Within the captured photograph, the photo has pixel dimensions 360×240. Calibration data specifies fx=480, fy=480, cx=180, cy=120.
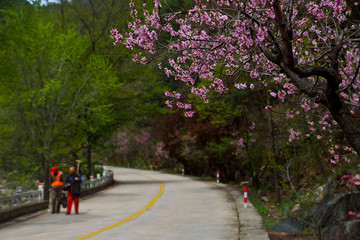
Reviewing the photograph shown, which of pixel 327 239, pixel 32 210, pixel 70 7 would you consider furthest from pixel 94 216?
pixel 70 7

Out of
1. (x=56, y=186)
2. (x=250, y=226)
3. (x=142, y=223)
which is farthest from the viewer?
(x=56, y=186)

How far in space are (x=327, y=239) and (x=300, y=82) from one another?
745 cm

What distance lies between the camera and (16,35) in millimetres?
19953

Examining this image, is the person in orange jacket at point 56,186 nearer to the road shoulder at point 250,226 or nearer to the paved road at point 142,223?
the paved road at point 142,223

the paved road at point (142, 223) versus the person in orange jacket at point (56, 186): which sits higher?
the person in orange jacket at point (56, 186)

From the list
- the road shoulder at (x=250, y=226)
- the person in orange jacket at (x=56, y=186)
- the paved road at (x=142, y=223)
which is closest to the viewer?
the road shoulder at (x=250, y=226)

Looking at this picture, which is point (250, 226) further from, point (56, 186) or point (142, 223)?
point (56, 186)

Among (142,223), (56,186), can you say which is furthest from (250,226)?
(56,186)

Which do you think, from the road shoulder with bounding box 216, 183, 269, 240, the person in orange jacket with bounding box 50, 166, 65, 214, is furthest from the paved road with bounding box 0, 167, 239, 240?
the person in orange jacket with bounding box 50, 166, 65, 214

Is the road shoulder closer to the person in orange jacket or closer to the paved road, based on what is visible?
the paved road

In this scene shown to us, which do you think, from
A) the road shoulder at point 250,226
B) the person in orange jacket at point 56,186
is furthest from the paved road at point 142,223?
the person in orange jacket at point 56,186

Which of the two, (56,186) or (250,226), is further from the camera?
(56,186)

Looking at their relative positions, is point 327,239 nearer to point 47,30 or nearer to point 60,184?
point 60,184

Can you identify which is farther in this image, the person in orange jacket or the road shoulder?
the person in orange jacket
